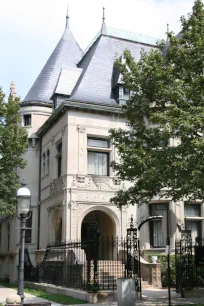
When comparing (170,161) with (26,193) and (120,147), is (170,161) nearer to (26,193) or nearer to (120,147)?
(120,147)

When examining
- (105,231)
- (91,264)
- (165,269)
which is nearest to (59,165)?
(105,231)

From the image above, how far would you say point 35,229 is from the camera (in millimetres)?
29328

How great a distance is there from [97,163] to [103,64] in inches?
288

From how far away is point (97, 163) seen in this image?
2561cm

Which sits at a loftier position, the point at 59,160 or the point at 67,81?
the point at 67,81

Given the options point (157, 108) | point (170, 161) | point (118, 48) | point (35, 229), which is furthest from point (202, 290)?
point (118, 48)

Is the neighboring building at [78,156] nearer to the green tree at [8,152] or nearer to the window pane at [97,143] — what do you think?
the window pane at [97,143]

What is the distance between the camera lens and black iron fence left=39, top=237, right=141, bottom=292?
16.0m

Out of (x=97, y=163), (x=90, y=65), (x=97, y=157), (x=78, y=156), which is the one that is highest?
(x=90, y=65)

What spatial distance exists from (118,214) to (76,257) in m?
4.69

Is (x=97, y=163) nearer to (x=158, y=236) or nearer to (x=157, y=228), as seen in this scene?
(x=157, y=228)

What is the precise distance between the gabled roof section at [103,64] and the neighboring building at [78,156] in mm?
64

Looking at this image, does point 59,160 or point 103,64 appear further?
point 103,64

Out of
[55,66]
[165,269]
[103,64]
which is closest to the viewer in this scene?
[165,269]
